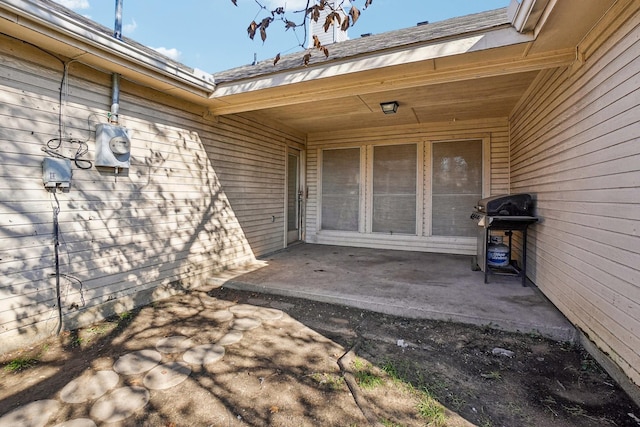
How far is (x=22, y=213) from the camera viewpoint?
2.55m

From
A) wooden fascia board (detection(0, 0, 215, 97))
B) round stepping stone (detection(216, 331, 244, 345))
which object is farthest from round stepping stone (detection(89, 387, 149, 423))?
wooden fascia board (detection(0, 0, 215, 97))

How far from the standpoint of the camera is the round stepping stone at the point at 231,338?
105 inches

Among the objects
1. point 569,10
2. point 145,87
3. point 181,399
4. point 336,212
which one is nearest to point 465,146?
point 336,212

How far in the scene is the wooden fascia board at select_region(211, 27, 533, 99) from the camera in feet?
8.93

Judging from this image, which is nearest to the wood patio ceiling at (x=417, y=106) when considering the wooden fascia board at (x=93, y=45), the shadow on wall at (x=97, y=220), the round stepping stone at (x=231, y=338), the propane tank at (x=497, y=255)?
the wooden fascia board at (x=93, y=45)

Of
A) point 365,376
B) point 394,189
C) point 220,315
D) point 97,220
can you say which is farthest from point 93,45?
point 394,189

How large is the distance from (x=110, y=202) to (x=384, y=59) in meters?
3.22

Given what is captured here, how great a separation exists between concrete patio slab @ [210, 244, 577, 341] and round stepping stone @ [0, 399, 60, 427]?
2.29 meters

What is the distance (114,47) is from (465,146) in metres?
5.58

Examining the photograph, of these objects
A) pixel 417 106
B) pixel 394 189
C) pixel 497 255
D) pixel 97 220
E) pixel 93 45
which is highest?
pixel 417 106

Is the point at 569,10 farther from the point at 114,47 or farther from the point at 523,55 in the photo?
the point at 114,47

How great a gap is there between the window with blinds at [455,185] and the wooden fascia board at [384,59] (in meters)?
3.32

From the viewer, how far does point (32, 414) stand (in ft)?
5.89

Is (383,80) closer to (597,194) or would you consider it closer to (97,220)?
(597,194)
